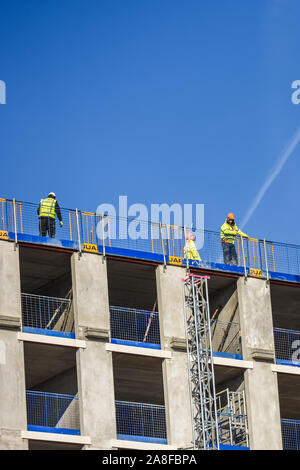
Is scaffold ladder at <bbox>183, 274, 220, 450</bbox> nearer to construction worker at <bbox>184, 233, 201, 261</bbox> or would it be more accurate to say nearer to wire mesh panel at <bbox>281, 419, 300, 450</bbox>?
construction worker at <bbox>184, 233, 201, 261</bbox>

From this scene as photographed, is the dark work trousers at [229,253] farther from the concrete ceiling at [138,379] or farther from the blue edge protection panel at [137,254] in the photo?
the concrete ceiling at [138,379]

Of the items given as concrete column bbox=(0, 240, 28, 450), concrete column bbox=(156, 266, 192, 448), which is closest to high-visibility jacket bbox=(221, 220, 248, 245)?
concrete column bbox=(156, 266, 192, 448)

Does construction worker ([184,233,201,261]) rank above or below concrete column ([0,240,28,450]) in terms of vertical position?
above

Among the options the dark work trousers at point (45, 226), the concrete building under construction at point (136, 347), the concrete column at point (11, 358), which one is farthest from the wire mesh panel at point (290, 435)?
the dark work trousers at point (45, 226)

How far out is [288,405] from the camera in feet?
277

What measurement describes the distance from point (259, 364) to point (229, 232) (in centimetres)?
713

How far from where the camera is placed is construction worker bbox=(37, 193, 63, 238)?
76.2m

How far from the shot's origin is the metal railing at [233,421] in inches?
2990

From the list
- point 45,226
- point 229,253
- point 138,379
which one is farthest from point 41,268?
point 229,253

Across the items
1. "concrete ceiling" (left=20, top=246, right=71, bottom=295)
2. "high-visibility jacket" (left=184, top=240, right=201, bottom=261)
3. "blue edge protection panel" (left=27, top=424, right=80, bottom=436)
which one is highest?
"high-visibility jacket" (left=184, top=240, right=201, bottom=261)

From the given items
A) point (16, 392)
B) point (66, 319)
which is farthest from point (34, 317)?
point (16, 392)

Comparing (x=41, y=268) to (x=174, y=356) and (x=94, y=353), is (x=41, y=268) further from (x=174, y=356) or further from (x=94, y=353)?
(x=174, y=356)

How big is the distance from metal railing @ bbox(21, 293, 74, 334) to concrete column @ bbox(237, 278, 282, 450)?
9.17m

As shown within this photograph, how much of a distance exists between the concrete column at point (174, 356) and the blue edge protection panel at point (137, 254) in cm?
83
